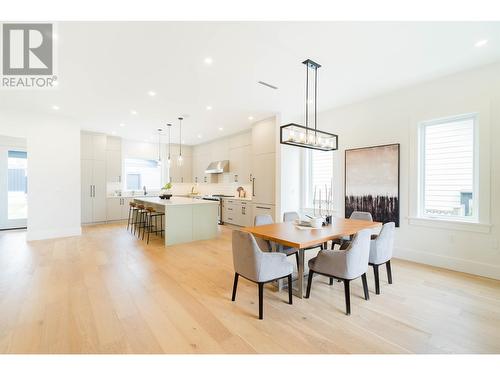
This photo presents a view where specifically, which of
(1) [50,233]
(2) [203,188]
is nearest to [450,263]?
(2) [203,188]

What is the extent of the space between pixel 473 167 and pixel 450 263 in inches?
59.0

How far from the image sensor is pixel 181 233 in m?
4.88

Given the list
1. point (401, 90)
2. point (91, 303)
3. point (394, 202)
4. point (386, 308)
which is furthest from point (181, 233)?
point (401, 90)

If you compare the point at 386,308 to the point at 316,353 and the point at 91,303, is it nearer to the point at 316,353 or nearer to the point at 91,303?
the point at 316,353

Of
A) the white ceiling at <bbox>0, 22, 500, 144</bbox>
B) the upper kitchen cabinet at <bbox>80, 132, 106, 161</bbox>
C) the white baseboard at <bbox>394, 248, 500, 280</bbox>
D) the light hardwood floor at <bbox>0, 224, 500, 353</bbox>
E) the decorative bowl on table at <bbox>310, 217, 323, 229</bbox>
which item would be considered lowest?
the light hardwood floor at <bbox>0, 224, 500, 353</bbox>

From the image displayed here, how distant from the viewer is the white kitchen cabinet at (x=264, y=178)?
5414 mm

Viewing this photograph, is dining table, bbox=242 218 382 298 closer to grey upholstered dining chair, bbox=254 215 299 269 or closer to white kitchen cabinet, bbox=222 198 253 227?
grey upholstered dining chair, bbox=254 215 299 269

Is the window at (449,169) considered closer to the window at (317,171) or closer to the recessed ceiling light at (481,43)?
the recessed ceiling light at (481,43)

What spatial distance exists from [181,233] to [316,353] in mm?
3773

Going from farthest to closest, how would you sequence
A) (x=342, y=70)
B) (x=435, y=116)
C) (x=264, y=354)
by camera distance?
(x=435, y=116) → (x=342, y=70) → (x=264, y=354)

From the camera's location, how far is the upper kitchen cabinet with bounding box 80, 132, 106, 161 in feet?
22.3

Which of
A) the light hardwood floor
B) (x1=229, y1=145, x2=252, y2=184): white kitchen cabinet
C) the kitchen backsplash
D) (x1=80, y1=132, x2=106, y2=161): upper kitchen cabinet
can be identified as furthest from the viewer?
the kitchen backsplash

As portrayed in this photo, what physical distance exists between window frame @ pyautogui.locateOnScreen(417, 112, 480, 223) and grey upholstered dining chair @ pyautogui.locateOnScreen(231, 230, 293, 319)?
294 cm

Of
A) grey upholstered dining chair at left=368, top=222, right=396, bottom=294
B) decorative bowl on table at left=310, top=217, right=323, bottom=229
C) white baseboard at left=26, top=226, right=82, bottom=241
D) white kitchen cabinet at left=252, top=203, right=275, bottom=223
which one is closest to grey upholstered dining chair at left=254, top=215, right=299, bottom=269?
decorative bowl on table at left=310, top=217, right=323, bottom=229
